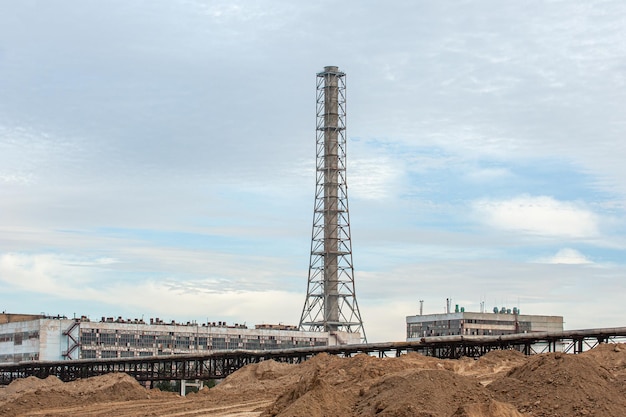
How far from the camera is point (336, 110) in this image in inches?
4966

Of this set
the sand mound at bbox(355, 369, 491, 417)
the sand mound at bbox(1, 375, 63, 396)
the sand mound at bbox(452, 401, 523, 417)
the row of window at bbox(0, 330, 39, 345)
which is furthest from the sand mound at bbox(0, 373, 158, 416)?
the sand mound at bbox(452, 401, 523, 417)

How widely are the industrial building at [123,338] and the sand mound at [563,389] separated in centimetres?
8208

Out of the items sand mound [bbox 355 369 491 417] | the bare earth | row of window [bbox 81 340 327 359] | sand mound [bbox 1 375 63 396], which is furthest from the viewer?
row of window [bbox 81 340 327 359]

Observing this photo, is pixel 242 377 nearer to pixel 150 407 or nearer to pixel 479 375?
pixel 150 407

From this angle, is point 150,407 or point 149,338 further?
point 149,338

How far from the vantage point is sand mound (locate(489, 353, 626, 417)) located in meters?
33.2

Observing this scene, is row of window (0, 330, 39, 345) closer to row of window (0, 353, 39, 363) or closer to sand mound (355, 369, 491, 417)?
row of window (0, 353, 39, 363)

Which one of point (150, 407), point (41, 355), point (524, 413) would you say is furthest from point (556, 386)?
point (41, 355)

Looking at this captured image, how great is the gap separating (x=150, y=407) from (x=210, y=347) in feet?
218

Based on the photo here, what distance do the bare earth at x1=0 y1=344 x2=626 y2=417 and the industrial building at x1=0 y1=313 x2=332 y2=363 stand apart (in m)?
51.5

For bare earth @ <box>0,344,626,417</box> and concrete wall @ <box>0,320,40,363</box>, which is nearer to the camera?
bare earth @ <box>0,344,626,417</box>

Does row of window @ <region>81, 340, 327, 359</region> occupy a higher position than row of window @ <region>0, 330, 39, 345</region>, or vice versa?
row of window @ <region>0, 330, 39, 345</region>

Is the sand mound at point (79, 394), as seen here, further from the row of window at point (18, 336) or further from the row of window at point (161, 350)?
the row of window at point (161, 350)

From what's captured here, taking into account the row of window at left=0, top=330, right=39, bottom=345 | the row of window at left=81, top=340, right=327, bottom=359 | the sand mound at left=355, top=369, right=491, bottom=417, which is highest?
the row of window at left=0, top=330, right=39, bottom=345
